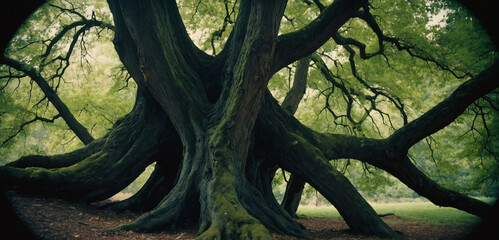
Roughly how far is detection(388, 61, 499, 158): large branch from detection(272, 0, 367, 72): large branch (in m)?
2.61

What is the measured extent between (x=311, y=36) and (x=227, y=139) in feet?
9.17

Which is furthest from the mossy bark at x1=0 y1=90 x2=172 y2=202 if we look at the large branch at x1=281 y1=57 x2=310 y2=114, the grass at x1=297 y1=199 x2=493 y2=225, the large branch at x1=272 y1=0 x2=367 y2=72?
the grass at x1=297 y1=199 x2=493 y2=225

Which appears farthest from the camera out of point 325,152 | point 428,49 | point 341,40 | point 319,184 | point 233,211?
point 341,40

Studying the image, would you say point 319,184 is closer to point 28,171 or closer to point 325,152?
point 325,152

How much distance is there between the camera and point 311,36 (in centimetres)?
601

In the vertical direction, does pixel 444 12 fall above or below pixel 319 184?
above

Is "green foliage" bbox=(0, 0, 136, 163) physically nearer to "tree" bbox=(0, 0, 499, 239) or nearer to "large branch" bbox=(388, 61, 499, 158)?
"tree" bbox=(0, 0, 499, 239)

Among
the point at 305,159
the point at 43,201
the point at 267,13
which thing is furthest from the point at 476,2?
the point at 43,201

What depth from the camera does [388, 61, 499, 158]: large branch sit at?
5.57 meters

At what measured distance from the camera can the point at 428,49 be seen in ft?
26.7

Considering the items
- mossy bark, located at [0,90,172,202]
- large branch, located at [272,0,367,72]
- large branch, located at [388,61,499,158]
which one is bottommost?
mossy bark, located at [0,90,172,202]

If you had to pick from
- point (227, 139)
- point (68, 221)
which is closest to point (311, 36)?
point (227, 139)

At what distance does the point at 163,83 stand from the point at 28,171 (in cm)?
308

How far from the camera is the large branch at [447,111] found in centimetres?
557
